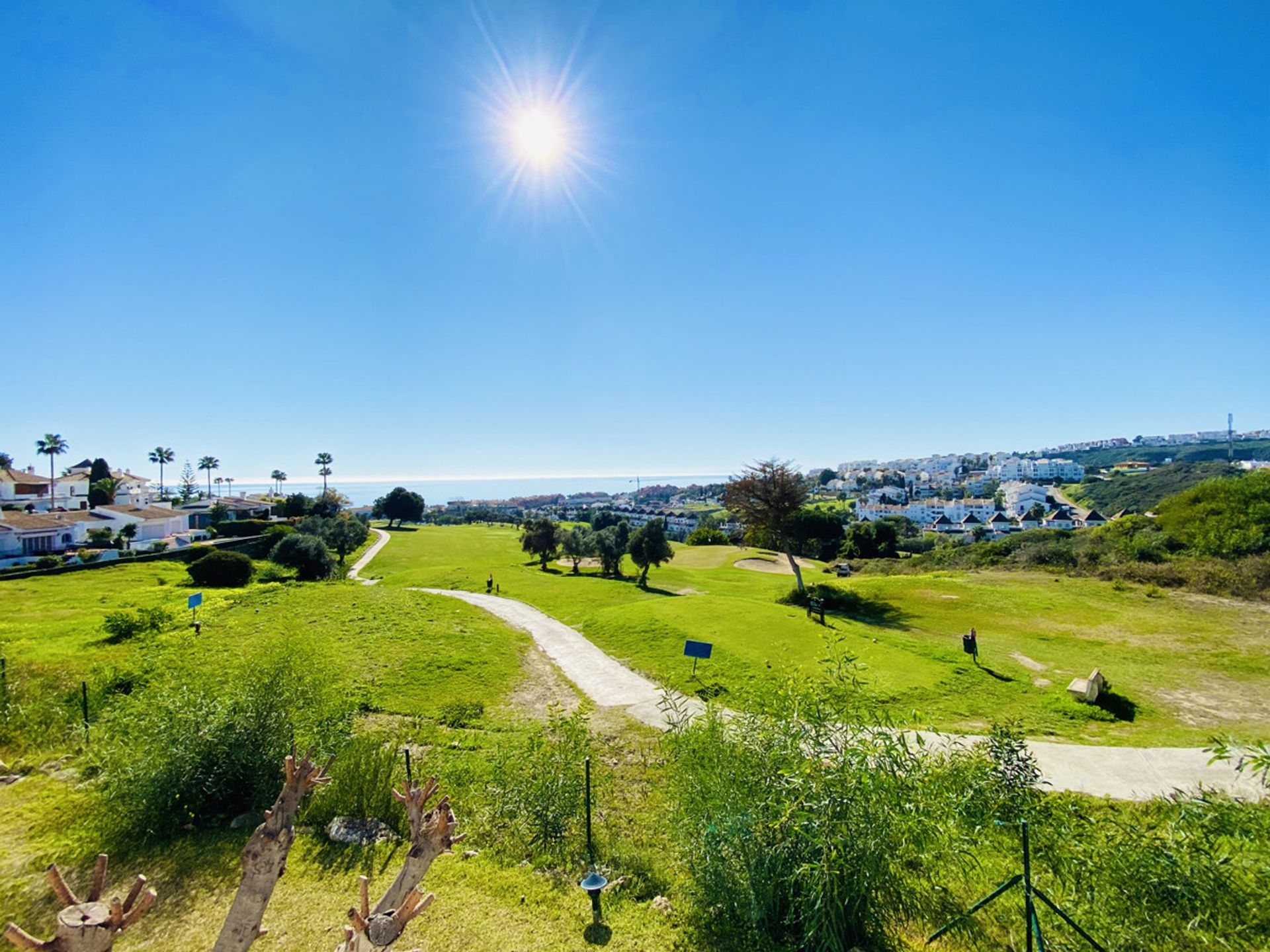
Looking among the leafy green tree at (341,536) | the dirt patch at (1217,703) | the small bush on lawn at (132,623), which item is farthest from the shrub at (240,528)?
the dirt patch at (1217,703)

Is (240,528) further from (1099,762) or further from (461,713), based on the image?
(1099,762)

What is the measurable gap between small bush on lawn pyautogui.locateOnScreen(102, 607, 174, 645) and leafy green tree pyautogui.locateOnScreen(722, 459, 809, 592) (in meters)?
27.9

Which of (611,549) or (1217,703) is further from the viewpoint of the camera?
(611,549)

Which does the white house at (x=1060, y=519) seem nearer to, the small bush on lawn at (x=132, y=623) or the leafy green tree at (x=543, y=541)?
the leafy green tree at (x=543, y=541)

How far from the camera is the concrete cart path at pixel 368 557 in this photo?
3872cm

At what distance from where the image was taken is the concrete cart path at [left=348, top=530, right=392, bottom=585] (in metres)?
38.7

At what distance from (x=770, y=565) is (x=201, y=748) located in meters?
45.3

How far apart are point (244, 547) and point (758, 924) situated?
52.2 metres

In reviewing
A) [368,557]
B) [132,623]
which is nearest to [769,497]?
[132,623]

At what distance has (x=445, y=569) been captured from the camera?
134 ft

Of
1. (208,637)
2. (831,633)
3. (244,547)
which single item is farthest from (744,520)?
(244,547)

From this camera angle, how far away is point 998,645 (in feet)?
67.2

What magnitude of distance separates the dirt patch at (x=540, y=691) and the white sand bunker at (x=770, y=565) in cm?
2908

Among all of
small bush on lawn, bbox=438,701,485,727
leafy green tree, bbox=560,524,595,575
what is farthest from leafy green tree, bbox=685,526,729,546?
small bush on lawn, bbox=438,701,485,727
